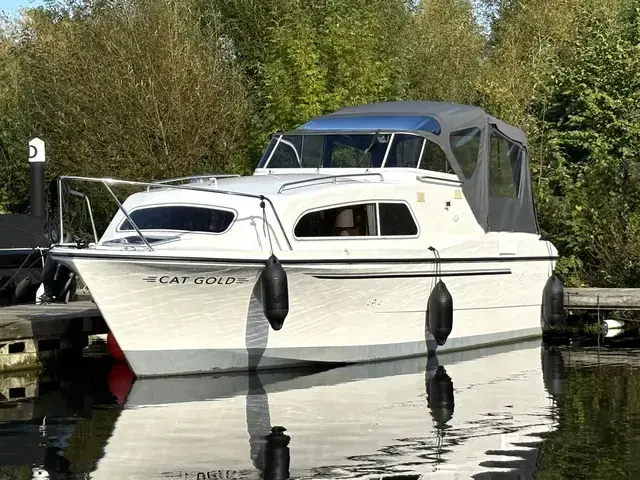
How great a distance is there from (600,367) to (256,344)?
4168 mm

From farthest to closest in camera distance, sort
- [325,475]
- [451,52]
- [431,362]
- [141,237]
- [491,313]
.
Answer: [451,52]
[491,313]
[431,362]
[141,237]
[325,475]

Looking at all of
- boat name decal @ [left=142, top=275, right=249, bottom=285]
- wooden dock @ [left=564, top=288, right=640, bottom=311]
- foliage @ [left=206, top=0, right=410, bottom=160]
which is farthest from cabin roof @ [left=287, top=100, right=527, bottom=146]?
foliage @ [left=206, top=0, right=410, bottom=160]

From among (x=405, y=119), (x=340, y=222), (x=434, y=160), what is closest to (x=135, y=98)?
(x=405, y=119)

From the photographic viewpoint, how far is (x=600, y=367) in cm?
1495

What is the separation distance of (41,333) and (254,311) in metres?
3.22

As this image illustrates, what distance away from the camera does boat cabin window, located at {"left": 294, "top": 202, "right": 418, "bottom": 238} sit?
14008mm

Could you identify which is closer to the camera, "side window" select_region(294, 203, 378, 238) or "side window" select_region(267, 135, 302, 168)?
"side window" select_region(294, 203, 378, 238)

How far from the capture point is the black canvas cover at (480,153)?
1602cm

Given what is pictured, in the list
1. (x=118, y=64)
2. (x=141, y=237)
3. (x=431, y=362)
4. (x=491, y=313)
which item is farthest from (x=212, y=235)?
(x=118, y=64)

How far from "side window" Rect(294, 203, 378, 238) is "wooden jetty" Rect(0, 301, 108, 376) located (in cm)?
360

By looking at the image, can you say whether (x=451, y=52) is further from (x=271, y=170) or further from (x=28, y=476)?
(x=28, y=476)

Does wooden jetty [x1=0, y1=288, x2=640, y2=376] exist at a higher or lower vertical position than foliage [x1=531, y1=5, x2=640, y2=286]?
lower

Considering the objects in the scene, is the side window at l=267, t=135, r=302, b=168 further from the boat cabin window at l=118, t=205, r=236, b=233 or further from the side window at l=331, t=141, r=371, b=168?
the boat cabin window at l=118, t=205, r=236, b=233

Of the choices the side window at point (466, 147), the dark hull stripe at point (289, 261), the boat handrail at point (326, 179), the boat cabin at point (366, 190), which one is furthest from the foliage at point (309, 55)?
the dark hull stripe at point (289, 261)
